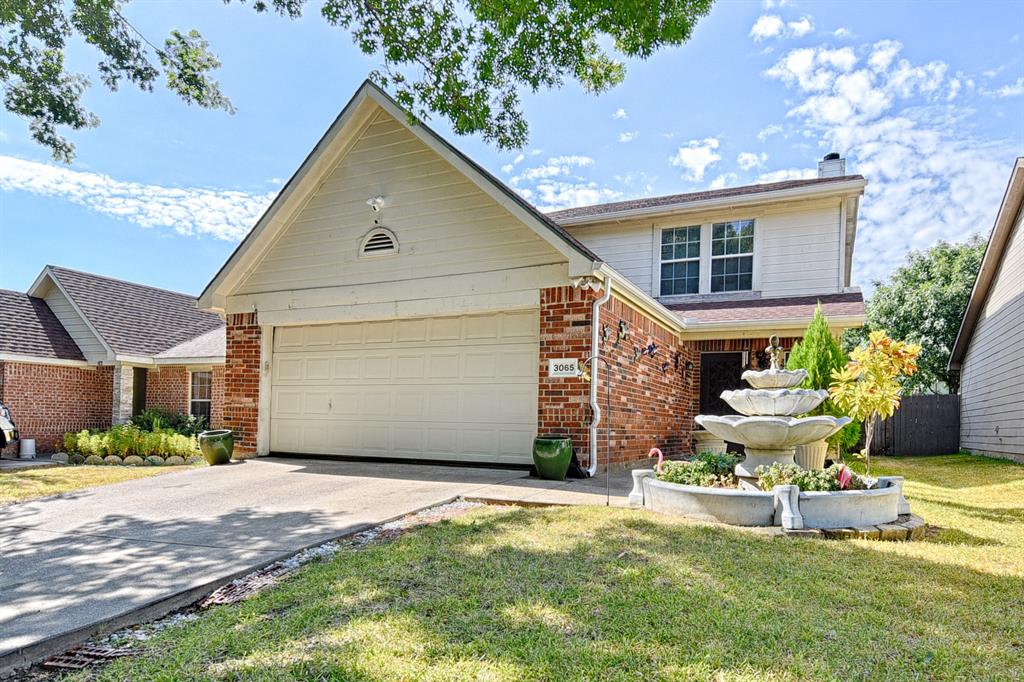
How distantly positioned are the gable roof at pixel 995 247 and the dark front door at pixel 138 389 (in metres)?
22.5

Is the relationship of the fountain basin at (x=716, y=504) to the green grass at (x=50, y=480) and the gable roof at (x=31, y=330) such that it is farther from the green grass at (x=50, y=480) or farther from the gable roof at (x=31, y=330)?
the gable roof at (x=31, y=330)

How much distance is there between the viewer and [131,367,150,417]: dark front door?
17.4m

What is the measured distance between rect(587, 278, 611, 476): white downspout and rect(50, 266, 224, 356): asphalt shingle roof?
1198cm

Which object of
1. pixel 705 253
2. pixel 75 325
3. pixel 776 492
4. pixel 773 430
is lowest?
pixel 776 492

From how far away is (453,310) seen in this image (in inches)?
364

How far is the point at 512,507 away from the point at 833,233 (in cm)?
987

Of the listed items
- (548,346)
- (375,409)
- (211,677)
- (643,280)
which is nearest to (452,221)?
(548,346)

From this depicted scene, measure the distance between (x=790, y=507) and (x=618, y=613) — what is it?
2.76 meters

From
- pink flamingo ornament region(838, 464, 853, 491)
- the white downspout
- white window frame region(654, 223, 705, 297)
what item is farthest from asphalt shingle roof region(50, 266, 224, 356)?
pink flamingo ornament region(838, 464, 853, 491)

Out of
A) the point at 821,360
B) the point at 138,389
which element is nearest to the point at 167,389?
the point at 138,389

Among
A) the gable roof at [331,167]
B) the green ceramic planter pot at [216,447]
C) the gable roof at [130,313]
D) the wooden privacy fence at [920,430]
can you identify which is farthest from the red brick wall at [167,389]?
the wooden privacy fence at [920,430]

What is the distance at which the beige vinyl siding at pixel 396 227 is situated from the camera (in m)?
9.09

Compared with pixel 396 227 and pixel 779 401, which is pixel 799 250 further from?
pixel 396 227

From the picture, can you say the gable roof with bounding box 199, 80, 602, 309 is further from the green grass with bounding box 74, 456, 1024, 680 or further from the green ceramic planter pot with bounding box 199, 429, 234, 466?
the green grass with bounding box 74, 456, 1024, 680
